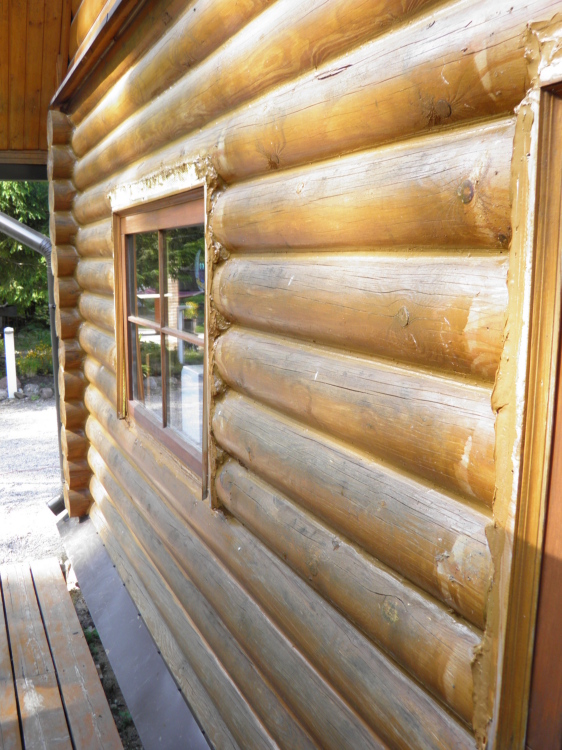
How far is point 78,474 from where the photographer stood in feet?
19.1

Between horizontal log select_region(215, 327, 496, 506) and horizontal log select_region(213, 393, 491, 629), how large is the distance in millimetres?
50

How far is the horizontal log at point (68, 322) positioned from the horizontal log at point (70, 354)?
56mm

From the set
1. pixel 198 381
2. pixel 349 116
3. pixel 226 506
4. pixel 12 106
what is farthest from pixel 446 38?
pixel 12 106

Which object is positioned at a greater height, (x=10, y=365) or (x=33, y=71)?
(x=33, y=71)

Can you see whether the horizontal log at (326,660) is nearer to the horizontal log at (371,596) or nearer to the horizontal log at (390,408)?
the horizontal log at (371,596)

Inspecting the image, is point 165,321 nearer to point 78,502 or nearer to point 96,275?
point 96,275

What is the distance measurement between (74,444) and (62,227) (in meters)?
1.88

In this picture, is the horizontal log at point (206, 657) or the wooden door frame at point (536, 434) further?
the horizontal log at point (206, 657)

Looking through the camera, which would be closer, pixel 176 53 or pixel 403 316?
pixel 403 316

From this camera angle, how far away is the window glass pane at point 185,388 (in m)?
3.17

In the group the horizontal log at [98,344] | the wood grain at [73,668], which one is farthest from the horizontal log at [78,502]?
the horizontal log at [98,344]

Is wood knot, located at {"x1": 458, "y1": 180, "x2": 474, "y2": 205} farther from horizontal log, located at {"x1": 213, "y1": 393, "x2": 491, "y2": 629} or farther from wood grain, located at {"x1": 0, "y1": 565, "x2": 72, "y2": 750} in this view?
wood grain, located at {"x1": 0, "y1": 565, "x2": 72, "y2": 750}

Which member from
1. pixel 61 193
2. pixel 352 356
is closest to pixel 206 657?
pixel 352 356

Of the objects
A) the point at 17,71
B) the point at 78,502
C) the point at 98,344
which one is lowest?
the point at 78,502
